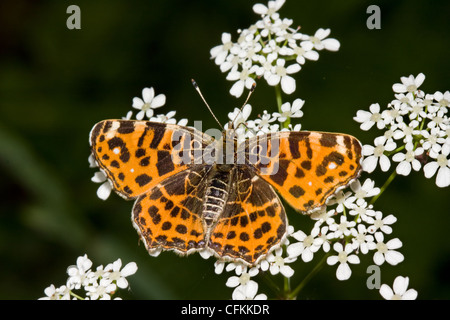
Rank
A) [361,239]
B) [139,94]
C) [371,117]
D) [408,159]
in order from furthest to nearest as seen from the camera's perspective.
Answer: [139,94]
[371,117]
[408,159]
[361,239]

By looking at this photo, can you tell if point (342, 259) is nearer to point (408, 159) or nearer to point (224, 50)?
point (408, 159)

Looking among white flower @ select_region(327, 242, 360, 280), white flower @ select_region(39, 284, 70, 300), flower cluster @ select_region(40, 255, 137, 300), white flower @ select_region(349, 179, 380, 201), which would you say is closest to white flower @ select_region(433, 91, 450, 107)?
white flower @ select_region(349, 179, 380, 201)

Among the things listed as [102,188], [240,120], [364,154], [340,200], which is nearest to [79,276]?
[102,188]

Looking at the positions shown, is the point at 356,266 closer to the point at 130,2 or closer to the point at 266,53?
the point at 266,53
